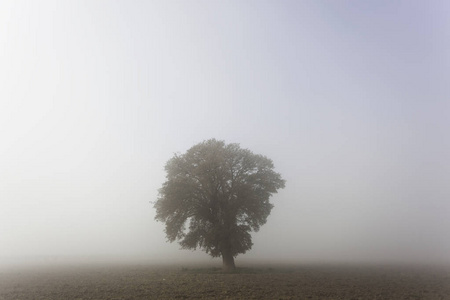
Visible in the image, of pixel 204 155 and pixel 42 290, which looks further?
pixel 204 155

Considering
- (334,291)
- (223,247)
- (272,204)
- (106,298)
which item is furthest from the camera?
(272,204)

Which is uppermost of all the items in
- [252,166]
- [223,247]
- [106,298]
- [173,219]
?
[252,166]

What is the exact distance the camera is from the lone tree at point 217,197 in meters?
36.8

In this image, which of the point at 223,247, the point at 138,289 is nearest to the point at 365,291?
the point at 138,289

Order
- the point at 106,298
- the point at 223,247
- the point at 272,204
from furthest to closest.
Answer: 1. the point at 272,204
2. the point at 223,247
3. the point at 106,298

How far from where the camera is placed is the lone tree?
36.8 meters

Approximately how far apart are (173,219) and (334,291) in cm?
2124

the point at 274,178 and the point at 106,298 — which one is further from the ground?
the point at 274,178

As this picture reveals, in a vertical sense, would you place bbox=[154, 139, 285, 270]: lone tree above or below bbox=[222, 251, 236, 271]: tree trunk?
A: above

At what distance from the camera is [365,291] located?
20719mm

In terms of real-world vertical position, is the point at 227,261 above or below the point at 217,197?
below

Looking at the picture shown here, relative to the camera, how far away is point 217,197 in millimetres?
38219

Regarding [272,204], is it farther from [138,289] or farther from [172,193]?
[138,289]

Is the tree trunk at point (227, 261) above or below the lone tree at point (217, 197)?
below
